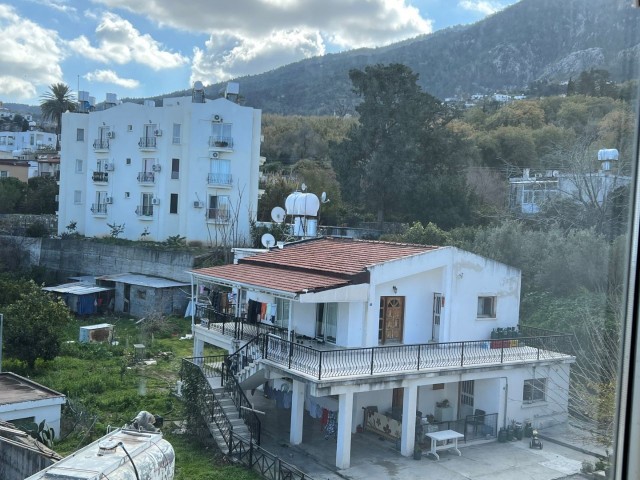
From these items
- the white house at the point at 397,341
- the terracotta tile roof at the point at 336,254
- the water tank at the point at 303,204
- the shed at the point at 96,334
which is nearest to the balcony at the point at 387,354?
the white house at the point at 397,341

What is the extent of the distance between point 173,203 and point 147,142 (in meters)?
2.96

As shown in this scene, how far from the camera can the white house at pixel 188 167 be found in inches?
1133

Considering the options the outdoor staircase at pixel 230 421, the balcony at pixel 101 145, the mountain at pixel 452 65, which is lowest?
the outdoor staircase at pixel 230 421

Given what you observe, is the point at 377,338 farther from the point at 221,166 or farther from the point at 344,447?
the point at 221,166

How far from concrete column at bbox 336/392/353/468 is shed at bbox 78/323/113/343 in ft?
33.3

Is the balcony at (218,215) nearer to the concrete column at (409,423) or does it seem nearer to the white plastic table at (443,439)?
the concrete column at (409,423)

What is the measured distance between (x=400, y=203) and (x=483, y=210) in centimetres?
446

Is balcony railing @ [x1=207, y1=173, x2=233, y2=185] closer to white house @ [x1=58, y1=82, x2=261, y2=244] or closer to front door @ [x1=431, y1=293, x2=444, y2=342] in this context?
white house @ [x1=58, y1=82, x2=261, y2=244]

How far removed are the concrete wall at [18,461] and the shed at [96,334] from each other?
1024cm

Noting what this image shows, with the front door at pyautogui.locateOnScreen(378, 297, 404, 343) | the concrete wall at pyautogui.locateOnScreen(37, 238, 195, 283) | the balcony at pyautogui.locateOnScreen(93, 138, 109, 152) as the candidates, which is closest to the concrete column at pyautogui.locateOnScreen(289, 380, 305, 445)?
the front door at pyautogui.locateOnScreen(378, 297, 404, 343)

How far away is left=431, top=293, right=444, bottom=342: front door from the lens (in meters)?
13.2

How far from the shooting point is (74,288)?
24.0 m

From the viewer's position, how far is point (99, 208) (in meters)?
31.0

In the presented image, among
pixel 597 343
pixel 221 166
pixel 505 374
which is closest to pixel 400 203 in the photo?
pixel 221 166
